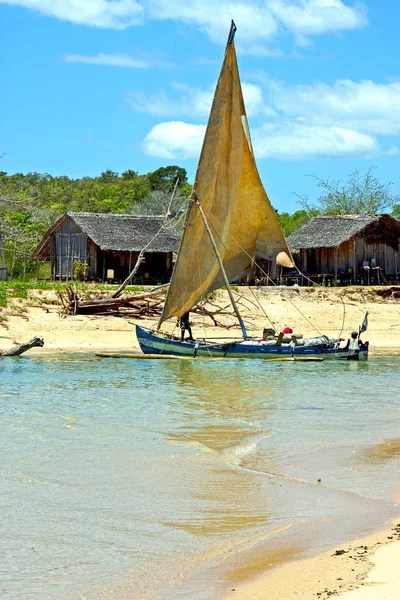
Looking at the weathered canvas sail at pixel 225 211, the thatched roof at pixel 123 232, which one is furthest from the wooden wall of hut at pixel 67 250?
the weathered canvas sail at pixel 225 211

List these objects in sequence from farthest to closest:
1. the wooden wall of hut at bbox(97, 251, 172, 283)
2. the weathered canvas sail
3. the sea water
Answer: the wooden wall of hut at bbox(97, 251, 172, 283)
the weathered canvas sail
the sea water

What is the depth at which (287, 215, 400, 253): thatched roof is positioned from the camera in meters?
37.7

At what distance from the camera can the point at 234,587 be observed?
5.16 meters

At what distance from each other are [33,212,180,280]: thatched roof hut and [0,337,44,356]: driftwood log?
17032 mm

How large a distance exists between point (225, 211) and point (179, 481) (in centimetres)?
1341

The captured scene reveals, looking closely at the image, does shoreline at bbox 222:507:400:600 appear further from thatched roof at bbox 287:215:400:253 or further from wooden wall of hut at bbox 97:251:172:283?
wooden wall of hut at bbox 97:251:172:283

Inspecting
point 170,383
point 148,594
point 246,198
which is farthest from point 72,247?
point 148,594

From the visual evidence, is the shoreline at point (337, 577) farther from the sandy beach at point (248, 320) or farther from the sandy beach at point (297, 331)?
the sandy beach at point (248, 320)

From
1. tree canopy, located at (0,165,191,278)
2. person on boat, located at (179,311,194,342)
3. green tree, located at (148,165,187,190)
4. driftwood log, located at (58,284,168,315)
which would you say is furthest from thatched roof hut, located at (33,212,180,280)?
green tree, located at (148,165,187,190)

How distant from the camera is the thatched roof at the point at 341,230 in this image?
124 ft

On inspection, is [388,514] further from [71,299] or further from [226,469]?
[71,299]

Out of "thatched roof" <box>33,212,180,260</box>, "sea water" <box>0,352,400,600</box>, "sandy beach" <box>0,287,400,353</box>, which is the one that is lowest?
"sea water" <box>0,352,400,600</box>

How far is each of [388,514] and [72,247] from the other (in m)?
33.2

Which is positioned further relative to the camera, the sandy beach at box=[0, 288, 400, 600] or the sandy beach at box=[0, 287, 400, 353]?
the sandy beach at box=[0, 287, 400, 353]
